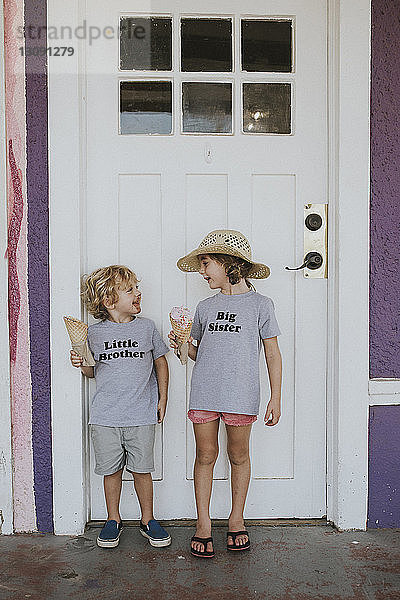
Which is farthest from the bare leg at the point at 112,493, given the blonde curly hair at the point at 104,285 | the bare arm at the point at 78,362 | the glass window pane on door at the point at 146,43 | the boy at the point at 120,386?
the glass window pane on door at the point at 146,43

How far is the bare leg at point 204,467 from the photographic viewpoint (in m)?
3.32

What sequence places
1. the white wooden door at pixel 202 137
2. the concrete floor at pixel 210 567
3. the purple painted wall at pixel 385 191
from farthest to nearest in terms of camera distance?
the white wooden door at pixel 202 137
the purple painted wall at pixel 385 191
the concrete floor at pixel 210 567

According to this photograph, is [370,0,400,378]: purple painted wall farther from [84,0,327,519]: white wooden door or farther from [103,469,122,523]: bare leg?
[103,469,122,523]: bare leg

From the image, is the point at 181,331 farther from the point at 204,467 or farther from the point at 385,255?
the point at 385,255

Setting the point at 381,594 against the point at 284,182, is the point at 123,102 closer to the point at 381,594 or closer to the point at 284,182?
the point at 284,182

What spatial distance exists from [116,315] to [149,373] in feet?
1.05

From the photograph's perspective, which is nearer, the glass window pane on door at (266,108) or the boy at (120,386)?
the boy at (120,386)

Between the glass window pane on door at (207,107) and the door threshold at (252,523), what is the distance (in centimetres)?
197

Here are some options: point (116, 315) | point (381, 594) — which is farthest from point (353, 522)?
point (116, 315)

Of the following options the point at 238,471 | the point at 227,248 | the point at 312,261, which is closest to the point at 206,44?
the point at 227,248

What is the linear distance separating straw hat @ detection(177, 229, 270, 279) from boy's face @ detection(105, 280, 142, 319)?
25 centimetres

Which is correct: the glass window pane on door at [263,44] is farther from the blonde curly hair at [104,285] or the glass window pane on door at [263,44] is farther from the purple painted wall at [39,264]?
the blonde curly hair at [104,285]

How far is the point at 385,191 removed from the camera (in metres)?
Answer: 3.48

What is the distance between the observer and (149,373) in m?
3.44
